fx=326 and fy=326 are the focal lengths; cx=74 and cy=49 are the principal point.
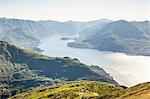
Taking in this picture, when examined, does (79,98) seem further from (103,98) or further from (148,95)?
(148,95)

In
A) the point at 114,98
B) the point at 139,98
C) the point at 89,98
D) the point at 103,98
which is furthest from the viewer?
the point at 89,98

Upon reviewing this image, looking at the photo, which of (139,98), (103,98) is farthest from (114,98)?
(139,98)

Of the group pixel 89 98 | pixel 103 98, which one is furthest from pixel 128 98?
pixel 89 98

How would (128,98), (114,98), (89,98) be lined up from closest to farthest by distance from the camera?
(128,98) < (114,98) < (89,98)

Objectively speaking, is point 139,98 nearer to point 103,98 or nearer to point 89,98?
point 103,98

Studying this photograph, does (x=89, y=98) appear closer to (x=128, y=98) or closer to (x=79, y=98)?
(x=79, y=98)

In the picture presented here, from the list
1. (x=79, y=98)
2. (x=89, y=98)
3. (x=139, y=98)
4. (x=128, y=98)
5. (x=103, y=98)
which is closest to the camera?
(x=139, y=98)

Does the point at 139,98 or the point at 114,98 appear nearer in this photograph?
the point at 139,98

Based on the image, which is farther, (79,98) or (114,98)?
(79,98)

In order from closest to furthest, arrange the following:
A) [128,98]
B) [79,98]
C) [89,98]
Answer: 1. [128,98]
2. [89,98]
3. [79,98]
